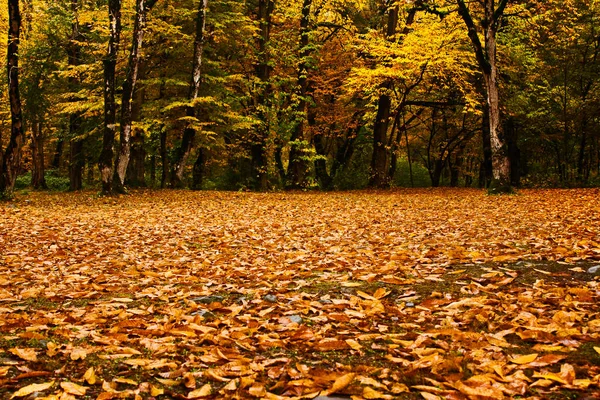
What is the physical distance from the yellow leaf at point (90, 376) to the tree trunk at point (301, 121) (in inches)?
726

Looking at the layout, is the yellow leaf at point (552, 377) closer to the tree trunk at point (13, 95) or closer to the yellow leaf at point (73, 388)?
the yellow leaf at point (73, 388)

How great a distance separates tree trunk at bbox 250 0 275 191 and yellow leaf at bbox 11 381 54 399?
61.4 feet

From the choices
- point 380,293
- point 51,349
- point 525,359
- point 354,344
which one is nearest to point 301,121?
point 380,293

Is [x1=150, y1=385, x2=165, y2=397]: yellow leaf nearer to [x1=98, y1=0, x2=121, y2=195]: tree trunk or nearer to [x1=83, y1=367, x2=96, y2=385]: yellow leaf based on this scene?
[x1=83, y1=367, x2=96, y2=385]: yellow leaf

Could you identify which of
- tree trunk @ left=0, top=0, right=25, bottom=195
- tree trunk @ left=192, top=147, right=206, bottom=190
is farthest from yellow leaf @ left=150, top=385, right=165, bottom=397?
tree trunk @ left=192, top=147, right=206, bottom=190

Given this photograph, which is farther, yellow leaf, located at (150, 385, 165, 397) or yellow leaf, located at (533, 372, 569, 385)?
yellow leaf, located at (150, 385, 165, 397)

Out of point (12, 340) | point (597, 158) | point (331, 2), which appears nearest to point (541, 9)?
point (331, 2)

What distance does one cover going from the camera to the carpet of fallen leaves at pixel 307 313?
2744mm

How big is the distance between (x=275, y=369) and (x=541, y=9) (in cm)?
1953

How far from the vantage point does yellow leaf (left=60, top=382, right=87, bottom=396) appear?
264 cm

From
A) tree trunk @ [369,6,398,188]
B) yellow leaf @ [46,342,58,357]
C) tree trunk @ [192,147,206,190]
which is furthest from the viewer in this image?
tree trunk @ [192,147,206,190]

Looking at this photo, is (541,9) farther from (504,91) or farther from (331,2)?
(331,2)

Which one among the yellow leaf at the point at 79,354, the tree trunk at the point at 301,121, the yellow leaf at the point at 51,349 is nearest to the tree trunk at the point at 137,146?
the tree trunk at the point at 301,121

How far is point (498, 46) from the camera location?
67.8 ft
